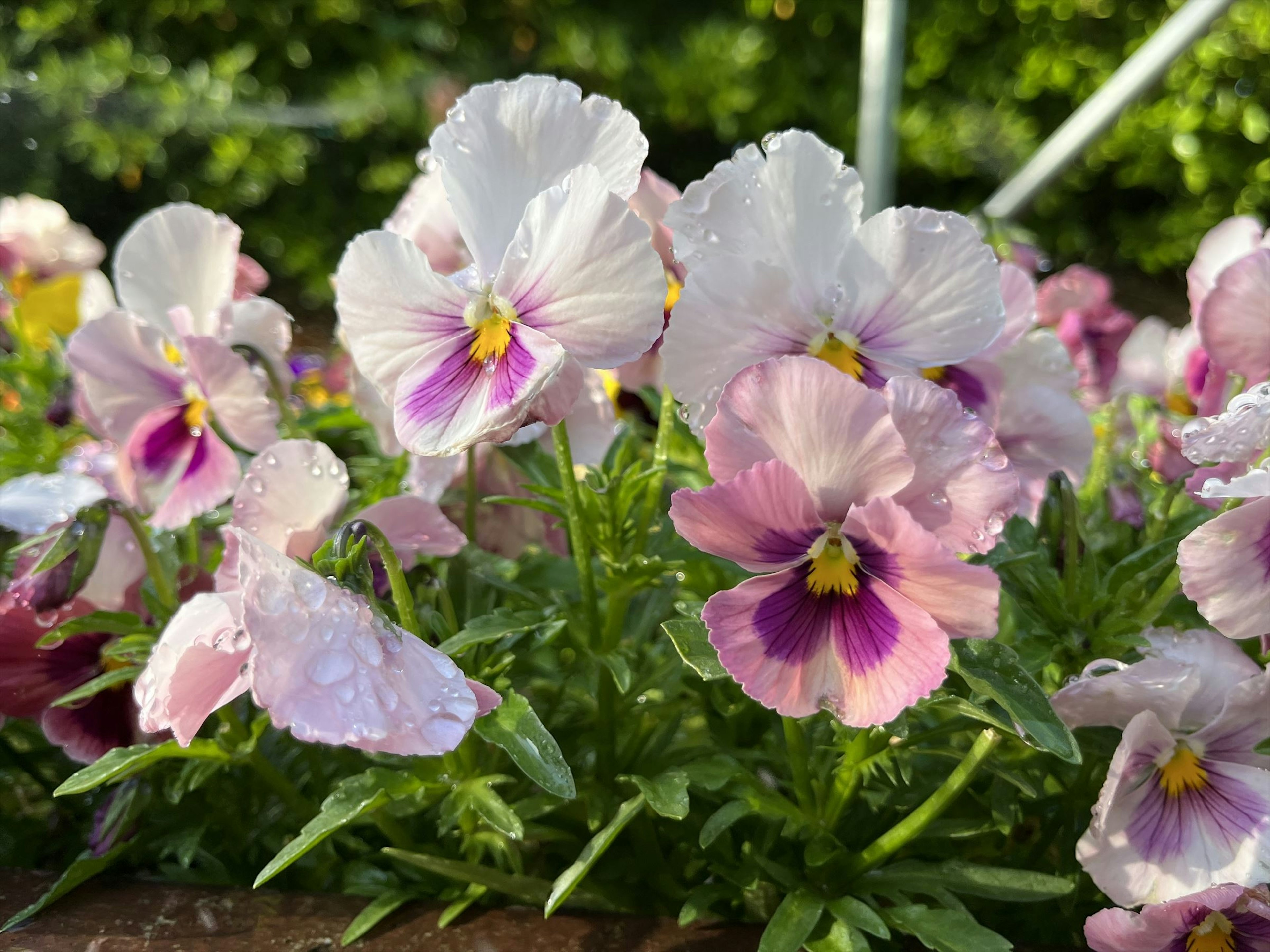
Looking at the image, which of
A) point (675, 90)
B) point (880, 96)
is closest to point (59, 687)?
point (880, 96)

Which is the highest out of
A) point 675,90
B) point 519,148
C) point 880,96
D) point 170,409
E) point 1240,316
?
point 519,148

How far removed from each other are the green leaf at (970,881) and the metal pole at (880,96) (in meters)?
1.36

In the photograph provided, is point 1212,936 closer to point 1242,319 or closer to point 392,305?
point 1242,319

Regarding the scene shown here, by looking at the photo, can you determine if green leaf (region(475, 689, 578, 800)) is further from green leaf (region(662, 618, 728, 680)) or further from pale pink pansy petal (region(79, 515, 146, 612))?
pale pink pansy petal (region(79, 515, 146, 612))

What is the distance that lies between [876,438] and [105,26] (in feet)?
13.3

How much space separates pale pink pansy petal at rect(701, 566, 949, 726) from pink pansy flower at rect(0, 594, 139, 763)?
1.56 ft

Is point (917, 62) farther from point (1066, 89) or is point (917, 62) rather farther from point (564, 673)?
point (564, 673)

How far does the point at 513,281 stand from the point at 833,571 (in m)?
0.22

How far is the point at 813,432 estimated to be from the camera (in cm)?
52

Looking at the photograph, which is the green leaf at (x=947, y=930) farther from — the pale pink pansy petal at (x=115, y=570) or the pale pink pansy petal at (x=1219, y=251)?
the pale pink pansy petal at (x=115, y=570)

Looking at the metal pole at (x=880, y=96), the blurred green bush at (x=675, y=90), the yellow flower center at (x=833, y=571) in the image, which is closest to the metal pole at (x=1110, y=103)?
the metal pole at (x=880, y=96)

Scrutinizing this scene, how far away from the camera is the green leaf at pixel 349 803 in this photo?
593mm

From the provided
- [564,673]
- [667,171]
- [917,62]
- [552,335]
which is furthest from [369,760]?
[917,62]

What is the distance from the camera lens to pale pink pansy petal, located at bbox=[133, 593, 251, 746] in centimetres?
57
